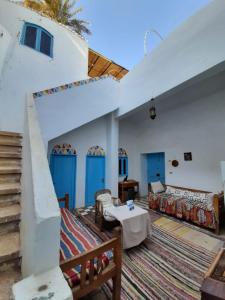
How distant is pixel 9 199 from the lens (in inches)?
60.9

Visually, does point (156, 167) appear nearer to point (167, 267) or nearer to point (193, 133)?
point (193, 133)

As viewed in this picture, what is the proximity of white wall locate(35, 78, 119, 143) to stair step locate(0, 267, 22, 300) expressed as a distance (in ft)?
8.23

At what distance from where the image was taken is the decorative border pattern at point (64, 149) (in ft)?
14.7

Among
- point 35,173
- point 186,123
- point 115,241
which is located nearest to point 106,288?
point 115,241

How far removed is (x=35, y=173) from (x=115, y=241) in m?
1.22

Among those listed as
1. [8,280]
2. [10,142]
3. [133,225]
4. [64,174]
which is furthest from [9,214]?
[64,174]

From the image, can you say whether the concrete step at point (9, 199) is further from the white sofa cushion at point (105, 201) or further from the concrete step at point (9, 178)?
the white sofa cushion at point (105, 201)

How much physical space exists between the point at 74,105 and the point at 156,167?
13.5 ft

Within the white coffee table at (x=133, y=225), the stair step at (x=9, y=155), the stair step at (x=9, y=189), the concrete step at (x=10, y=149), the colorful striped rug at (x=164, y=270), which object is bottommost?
the colorful striped rug at (x=164, y=270)

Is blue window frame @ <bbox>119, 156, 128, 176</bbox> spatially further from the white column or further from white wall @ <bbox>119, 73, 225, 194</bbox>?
the white column

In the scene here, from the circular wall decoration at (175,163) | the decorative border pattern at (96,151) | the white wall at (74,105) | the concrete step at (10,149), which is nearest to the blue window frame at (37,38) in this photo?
the white wall at (74,105)

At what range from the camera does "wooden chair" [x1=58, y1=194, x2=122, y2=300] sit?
4.21ft

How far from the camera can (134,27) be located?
173 inches

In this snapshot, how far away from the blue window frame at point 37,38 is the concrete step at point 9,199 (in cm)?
→ 451
